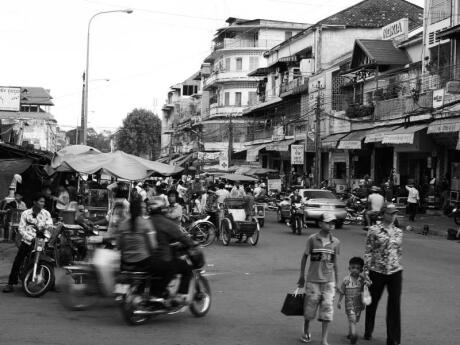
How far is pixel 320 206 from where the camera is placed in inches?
1009

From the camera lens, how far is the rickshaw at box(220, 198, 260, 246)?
740 inches

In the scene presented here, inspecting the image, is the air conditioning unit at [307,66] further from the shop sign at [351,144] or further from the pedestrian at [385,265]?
the pedestrian at [385,265]

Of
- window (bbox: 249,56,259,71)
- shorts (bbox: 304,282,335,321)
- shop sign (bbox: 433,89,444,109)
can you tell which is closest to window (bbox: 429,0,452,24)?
shop sign (bbox: 433,89,444,109)

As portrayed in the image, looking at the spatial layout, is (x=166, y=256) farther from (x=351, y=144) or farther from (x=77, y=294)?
(x=351, y=144)

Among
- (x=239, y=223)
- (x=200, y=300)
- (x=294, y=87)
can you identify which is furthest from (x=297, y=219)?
(x=294, y=87)

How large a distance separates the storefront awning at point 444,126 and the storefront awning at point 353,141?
21.0 ft

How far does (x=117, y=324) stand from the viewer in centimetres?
852

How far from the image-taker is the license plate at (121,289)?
333 inches

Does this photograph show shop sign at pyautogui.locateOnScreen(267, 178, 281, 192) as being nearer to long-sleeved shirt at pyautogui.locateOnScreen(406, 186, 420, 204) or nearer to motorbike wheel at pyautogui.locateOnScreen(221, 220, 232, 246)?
long-sleeved shirt at pyautogui.locateOnScreen(406, 186, 420, 204)

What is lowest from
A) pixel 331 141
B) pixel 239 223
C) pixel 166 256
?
pixel 239 223

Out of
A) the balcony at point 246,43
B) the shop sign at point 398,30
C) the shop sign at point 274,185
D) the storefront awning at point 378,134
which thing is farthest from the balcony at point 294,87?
the balcony at point 246,43

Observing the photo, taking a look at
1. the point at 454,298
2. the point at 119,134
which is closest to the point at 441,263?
the point at 454,298

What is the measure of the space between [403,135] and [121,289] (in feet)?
76.3

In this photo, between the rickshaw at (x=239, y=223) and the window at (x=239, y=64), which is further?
the window at (x=239, y=64)
